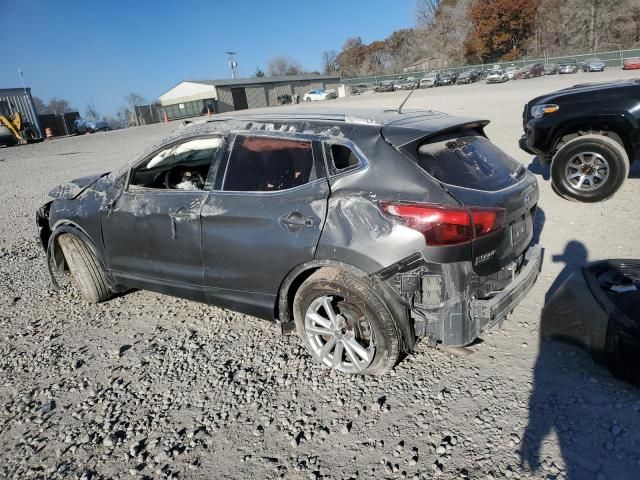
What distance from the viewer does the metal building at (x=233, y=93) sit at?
190ft

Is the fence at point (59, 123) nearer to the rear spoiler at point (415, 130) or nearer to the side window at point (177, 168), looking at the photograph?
the side window at point (177, 168)

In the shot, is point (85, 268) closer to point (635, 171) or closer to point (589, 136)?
point (589, 136)

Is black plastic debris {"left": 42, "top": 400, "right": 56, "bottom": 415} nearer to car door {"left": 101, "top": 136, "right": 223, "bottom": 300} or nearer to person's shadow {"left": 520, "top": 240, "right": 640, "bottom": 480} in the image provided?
car door {"left": 101, "top": 136, "right": 223, "bottom": 300}

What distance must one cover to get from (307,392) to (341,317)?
0.54 metres

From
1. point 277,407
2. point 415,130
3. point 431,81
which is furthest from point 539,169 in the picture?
point 431,81

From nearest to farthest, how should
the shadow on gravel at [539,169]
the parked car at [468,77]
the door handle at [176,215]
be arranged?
the door handle at [176,215] → the shadow on gravel at [539,169] → the parked car at [468,77]

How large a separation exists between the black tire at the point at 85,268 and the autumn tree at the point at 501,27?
77065 mm

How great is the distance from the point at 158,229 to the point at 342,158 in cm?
162

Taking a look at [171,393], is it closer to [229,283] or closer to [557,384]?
[229,283]

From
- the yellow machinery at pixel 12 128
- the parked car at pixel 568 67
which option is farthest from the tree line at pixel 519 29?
the yellow machinery at pixel 12 128

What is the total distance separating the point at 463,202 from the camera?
250 centimetres

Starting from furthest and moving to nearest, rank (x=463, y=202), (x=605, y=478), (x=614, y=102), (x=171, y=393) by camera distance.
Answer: (x=614, y=102) → (x=171, y=393) → (x=463, y=202) → (x=605, y=478)

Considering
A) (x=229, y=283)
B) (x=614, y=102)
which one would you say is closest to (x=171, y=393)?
(x=229, y=283)

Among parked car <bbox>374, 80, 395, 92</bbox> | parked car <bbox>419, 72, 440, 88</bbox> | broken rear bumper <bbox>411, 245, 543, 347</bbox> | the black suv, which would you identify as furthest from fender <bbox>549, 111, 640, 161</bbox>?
parked car <bbox>374, 80, 395, 92</bbox>
